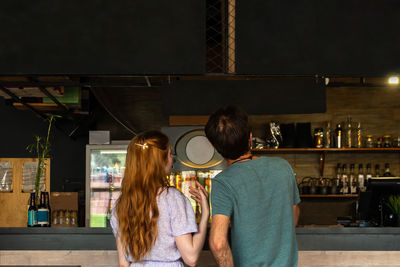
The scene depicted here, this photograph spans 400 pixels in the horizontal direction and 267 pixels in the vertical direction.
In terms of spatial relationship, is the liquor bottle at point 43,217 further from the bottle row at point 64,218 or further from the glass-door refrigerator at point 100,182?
the glass-door refrigerator at point 100,182

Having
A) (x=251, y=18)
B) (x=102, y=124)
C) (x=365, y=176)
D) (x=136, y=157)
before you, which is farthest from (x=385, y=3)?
(x=102, y=124)

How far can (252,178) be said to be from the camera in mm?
1688

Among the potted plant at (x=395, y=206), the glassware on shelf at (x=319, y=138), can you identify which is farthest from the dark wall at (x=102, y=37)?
the glassware on shelf at (x=319, y=138)

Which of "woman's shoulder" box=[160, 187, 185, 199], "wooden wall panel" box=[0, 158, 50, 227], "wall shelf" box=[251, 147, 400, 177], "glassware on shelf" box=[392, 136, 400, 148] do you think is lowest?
"wooden wall panel" box=[0, 158, 50, 227]

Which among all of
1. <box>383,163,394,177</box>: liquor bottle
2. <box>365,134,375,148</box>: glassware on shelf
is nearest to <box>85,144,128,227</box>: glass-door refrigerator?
<box>365,134,375,148</box>: glassware on shelf

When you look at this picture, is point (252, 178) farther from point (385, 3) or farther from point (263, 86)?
point (385, 3)

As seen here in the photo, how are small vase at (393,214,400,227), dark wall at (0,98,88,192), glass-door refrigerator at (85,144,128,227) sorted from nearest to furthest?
Result: small vase at (393,214,400,227), glass-door refrigerator at (85,144,128,227), dark wall at (0,98,88,192)

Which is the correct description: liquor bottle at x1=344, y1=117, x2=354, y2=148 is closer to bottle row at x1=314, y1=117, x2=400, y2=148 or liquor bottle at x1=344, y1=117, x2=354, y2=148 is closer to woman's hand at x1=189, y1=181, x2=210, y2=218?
bottle row at x1=314, y1=117, x2=400, y2=148

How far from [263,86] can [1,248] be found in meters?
1.86

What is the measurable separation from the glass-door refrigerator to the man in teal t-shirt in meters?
3.43

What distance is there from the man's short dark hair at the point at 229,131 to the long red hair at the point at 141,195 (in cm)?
21

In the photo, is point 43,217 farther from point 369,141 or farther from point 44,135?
point 369,141

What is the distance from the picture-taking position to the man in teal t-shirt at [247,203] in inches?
66.1

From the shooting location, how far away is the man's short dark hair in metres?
1.68
